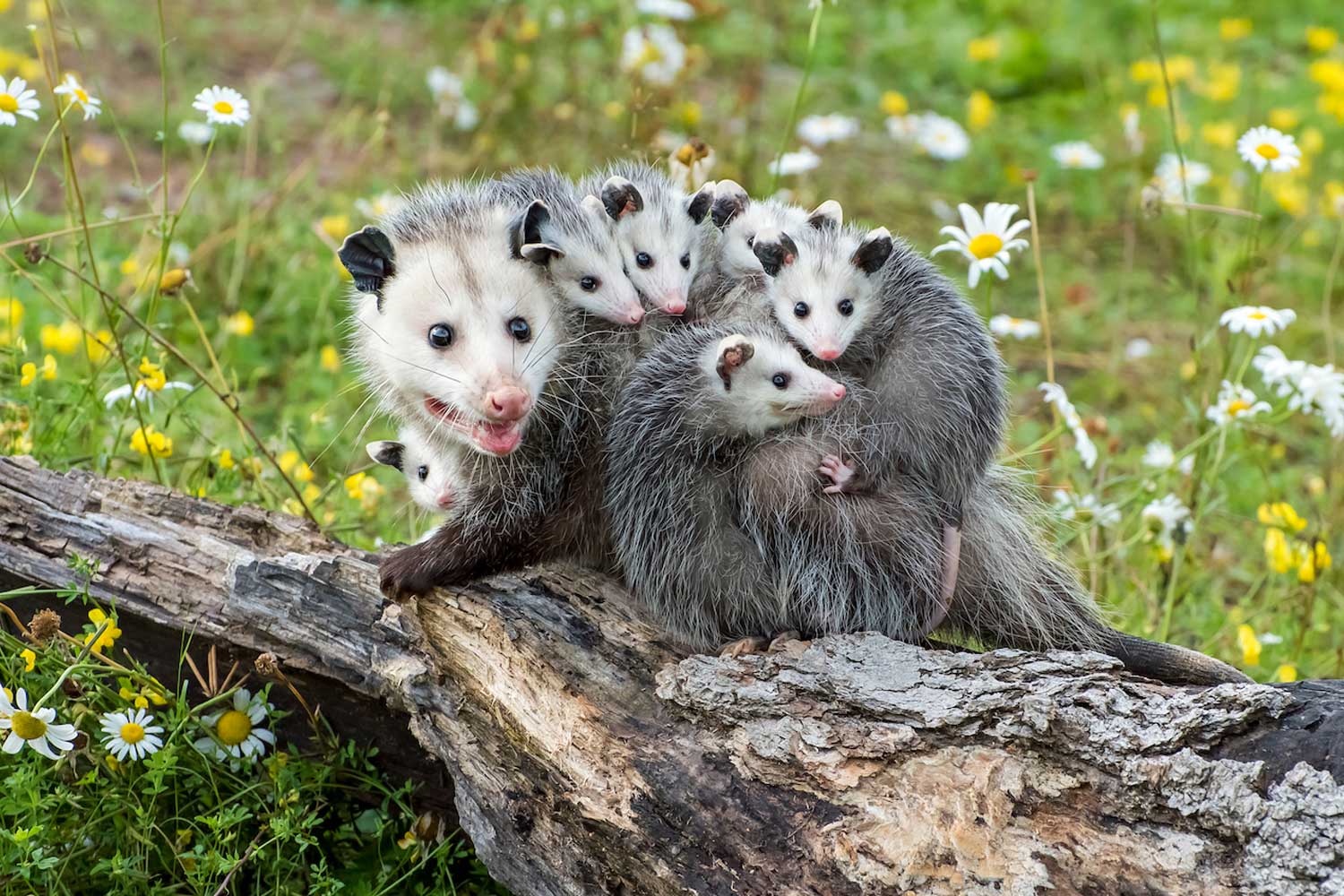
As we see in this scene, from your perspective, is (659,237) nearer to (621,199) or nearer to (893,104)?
(621,199)

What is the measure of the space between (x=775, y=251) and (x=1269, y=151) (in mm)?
1193

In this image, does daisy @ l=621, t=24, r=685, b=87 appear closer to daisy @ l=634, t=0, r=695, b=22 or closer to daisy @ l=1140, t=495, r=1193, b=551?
daisy @ l=634, t=0, r=695, b=22

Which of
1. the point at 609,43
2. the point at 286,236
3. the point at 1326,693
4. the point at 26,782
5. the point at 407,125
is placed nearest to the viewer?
the point at 1326,693

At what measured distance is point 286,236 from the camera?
3998 mm

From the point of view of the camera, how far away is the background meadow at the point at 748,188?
8.41 feet

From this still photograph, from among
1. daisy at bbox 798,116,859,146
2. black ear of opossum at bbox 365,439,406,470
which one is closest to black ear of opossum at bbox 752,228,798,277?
black ear of opossum at bbox 365,439,406,470

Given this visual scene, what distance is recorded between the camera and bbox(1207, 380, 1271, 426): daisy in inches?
102

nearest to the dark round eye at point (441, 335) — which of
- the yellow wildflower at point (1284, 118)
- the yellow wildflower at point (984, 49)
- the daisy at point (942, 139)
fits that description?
the daisy at point (942, 139)

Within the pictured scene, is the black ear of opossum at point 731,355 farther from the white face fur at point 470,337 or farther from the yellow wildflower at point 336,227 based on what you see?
the yellow wildflower at point 336,227

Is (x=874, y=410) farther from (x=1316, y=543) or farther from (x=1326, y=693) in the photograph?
(x=1316, y=543)

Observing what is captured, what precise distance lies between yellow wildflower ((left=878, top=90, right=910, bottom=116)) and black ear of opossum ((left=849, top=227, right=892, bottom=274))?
3.36m

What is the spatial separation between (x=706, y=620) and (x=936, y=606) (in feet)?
1.18

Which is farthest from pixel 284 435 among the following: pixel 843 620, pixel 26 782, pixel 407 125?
pixel 407 125

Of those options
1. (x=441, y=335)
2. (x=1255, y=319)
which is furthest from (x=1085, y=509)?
(x=441, y=335)
